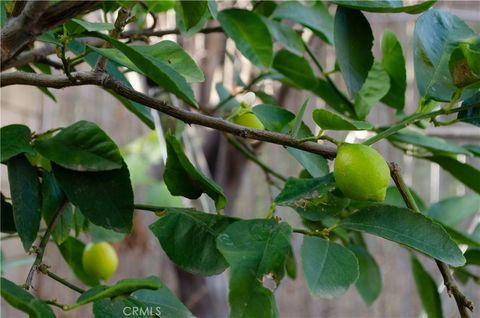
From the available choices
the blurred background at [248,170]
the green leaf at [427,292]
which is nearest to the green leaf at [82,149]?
the green leaf at [427,292]

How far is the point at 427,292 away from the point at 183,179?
1.01ft

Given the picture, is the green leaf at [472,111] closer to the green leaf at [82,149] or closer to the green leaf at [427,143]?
the green leaf at [427,143]

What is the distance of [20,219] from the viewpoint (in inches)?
17.5

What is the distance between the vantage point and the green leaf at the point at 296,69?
2.27 feet

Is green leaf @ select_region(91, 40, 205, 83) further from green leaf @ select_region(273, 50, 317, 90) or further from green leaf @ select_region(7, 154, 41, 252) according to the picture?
green leaf @ select_region(273, 50, 317, 90)

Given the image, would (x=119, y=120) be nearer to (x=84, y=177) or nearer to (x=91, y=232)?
(x=91, y=232)

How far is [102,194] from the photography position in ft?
1.54

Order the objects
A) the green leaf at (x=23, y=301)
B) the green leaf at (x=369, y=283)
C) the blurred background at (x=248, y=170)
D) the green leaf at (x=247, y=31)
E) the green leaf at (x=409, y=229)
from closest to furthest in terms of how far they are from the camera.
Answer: the green leaf at (x=23, y=301)
the green leaf at (x=409, y=229)
the green leaf at (x=247, y=31)
the green leaf at (x=369, y=283)
the blurred background at (x=248, y=170)

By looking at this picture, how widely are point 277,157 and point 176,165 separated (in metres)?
2.08

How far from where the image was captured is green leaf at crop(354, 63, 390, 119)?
0.60 meters

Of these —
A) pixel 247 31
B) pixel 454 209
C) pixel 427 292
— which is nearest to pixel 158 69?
pixel 247 31

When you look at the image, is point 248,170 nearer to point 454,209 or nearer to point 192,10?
point 454,209

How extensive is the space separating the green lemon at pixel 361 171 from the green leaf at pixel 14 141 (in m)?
0.22

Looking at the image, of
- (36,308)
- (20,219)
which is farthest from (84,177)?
(36,308)
